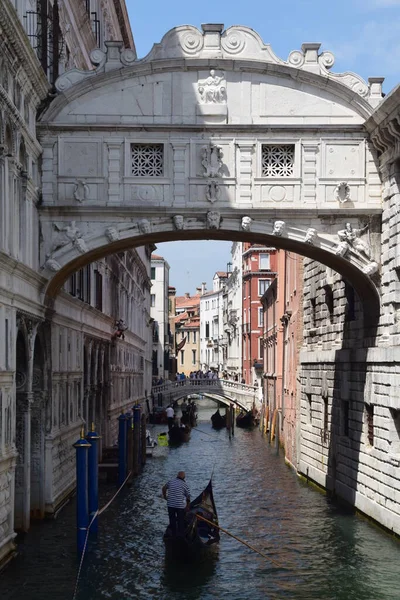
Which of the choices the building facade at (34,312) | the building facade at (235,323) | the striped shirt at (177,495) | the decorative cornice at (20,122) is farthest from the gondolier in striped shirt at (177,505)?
the building facade at (235,323)

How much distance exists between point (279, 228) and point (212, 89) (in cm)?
245

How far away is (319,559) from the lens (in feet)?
45.3

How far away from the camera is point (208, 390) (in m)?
50.9

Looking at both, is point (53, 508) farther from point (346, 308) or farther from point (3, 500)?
point (346, 308)

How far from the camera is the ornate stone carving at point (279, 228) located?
15.4 metres

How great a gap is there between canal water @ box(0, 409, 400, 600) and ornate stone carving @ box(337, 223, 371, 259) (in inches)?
173

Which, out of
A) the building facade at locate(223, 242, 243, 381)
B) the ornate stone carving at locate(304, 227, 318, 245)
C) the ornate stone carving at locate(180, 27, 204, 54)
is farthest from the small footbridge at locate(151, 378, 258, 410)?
the ornate stone carving at locate(180, 27, 204, 54)

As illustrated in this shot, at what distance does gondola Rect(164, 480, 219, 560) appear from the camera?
13.8 m

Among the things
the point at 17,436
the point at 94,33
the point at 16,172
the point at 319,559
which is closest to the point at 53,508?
the point at 17,436

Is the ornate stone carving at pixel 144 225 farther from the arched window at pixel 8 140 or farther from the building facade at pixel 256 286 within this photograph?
the building facade at pixel 256 286

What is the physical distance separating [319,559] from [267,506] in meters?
4.82

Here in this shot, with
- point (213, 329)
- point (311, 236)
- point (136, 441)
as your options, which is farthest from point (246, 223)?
point (213, 329)

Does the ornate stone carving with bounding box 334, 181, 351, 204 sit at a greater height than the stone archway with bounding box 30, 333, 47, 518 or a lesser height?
greater

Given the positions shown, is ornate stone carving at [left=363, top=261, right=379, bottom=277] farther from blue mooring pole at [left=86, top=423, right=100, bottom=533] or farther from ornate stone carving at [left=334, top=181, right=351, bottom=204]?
blue mooring pole at [left=86, top=423, right=100, bottom=533]
